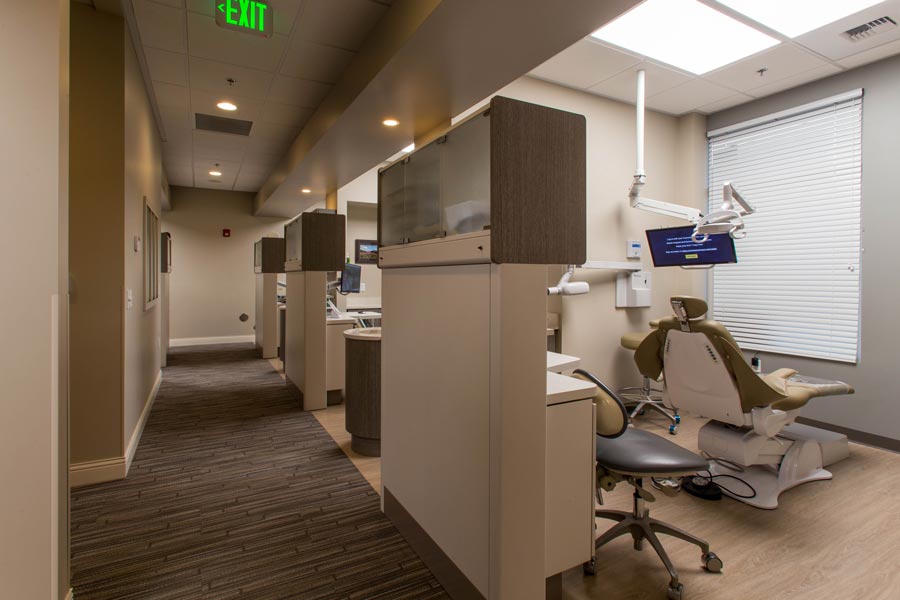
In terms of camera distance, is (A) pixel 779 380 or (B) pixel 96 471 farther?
(B) pixel 96 471

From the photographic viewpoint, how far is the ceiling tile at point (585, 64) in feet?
12.6

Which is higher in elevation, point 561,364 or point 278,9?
point 278,9

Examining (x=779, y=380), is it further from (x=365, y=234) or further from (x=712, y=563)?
(x=365, y=234)

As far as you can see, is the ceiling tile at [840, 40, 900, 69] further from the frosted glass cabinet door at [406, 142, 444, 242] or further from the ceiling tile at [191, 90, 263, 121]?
the ceiling tile at [191, 90, 263, 121]

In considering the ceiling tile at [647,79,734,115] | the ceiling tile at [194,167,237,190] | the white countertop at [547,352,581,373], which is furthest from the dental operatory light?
the ceiling tile at [194,167,237,190]

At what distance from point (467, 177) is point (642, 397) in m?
3.83

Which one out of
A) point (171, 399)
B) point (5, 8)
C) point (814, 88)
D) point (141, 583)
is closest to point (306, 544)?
point (141, 583)

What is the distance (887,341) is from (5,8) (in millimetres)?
5694

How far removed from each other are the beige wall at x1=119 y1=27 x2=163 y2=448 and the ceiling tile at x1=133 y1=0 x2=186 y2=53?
0.42 ft

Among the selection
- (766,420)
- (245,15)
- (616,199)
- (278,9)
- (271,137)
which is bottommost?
(766,420)

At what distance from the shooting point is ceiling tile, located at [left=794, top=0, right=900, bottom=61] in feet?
10.8

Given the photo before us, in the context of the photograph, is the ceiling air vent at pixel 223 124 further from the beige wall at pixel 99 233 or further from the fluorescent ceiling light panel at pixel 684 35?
the fluorescent ceiling light panel at pixel 684 35

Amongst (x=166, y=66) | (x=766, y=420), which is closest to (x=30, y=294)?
(x=166, y=66)

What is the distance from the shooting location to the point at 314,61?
3.64 meters
